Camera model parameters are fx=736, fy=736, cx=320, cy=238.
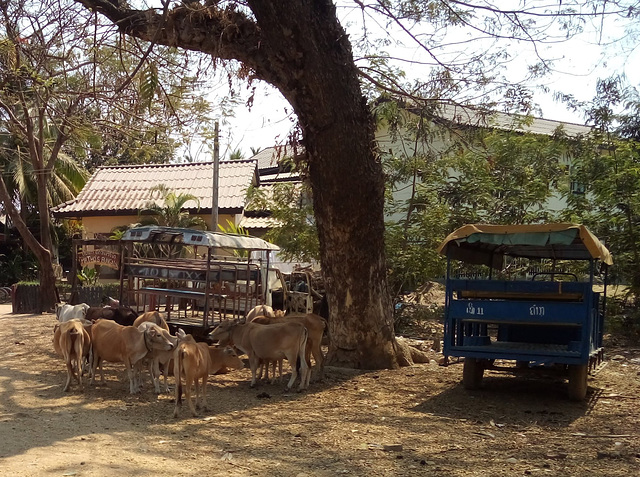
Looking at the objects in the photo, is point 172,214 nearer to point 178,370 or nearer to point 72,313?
point 72,313

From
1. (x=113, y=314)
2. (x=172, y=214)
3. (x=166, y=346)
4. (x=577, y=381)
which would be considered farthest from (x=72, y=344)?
(x=172, y=214)

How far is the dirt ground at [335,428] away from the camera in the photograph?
Answer: 19.8 ft

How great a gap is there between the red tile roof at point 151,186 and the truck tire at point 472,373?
56.0ft

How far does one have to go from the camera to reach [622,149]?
604 inches

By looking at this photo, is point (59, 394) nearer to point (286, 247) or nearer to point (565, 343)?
point (565, 343)

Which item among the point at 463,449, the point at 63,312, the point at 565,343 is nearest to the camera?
the point at 463,449

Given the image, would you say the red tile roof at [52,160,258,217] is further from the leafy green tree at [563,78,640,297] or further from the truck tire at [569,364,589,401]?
the truck tire at [569,364,589,401]

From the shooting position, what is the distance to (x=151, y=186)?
93.2 feet

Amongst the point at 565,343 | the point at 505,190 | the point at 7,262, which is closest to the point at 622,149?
the point at 505,190

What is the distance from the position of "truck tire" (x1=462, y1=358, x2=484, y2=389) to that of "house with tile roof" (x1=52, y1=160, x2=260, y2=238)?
16.1 meters

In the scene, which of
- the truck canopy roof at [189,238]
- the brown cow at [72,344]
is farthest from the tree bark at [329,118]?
the brown cow at [72,344]

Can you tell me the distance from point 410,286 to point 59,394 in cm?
913

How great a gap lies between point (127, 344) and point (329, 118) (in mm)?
4105

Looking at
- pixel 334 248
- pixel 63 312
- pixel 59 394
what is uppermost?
pixel 334 248
